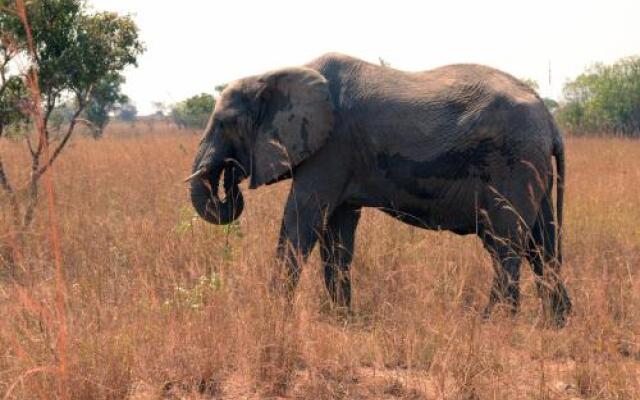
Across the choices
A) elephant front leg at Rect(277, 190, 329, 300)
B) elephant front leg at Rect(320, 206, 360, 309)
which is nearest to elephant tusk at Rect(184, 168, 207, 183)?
elephant front leg at Rect(277, 190, 329, 300)

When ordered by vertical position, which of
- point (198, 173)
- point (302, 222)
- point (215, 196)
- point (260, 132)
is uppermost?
point (260, 132)

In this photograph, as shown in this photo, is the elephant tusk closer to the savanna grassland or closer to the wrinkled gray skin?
the wrinkled gray skin

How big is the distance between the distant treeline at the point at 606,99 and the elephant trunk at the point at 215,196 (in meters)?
20.8

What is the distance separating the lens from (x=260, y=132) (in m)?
4.88

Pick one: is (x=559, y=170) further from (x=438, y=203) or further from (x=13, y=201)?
(x=13, y=201)

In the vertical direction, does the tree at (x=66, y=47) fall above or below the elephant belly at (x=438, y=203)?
above

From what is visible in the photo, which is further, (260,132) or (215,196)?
(215,196)

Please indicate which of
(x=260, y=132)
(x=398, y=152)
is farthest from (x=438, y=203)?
(x=260, y=132)

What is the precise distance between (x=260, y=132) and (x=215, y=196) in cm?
58

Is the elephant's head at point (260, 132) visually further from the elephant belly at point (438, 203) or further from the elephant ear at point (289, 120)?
the elephant belly at point (438, 203)

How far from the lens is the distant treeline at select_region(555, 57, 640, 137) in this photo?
85.0 ft

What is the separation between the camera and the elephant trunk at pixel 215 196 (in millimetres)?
4945

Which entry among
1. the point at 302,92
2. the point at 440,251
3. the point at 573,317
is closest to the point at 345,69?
the point at 302,92

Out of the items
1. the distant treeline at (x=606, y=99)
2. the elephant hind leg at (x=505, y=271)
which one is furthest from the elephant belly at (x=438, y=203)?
the distant treeline at (x=606, y=99)
